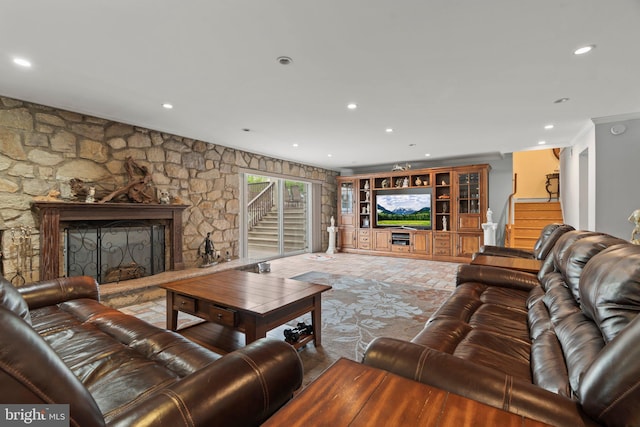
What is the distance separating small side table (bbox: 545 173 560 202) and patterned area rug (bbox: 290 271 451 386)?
6025 millimetres

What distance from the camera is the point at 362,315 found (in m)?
3.06

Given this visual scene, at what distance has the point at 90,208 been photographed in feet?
11.2

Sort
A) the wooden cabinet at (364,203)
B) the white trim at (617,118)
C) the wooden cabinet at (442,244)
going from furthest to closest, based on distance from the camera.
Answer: the wooden cabinet at (364,203)
the wooden cabinet at (442,244)
the white trim at (617,118)

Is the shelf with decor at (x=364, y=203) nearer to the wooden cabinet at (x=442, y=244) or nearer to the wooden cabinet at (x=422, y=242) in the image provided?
the wooden cabinet at (x=422, y=242)

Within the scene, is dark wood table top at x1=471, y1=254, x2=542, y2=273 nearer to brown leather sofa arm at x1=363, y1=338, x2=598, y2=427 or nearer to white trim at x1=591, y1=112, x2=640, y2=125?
brown leather sofa arm at x1=363, y1=338, x2=598, y2=427

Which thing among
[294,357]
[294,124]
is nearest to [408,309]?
[294,357]

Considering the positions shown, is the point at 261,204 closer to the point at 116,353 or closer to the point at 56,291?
the point at 56,291

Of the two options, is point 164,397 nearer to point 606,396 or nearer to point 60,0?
point 606,396

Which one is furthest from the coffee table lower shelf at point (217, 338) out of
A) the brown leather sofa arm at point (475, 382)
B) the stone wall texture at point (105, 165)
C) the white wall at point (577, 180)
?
the white wall at point (577, 180)

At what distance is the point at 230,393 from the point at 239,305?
3.62 ft

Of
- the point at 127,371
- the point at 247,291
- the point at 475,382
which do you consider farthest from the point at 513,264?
the point at 127,371

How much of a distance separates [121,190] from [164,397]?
3697 mm

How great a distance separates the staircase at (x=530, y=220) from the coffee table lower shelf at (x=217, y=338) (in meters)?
5.98

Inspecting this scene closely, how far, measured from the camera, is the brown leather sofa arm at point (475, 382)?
77 centimetres
